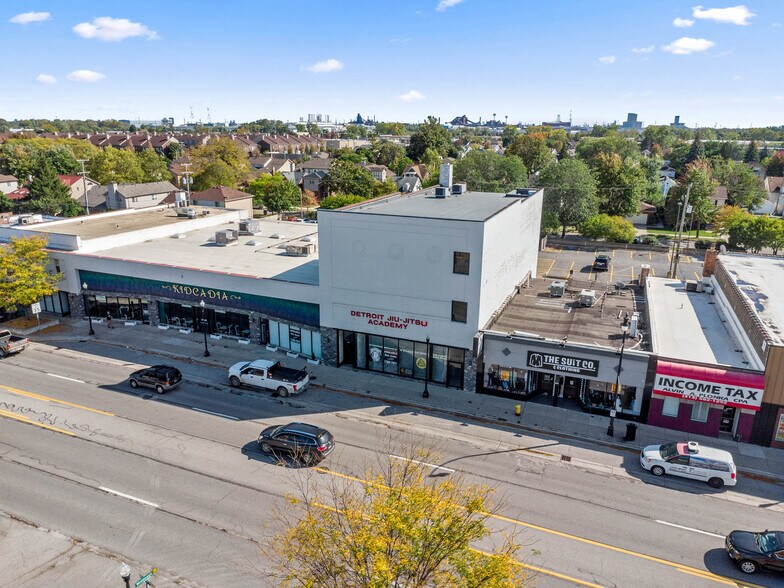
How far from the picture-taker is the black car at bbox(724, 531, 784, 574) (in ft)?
63.2

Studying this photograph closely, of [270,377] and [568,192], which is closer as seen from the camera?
[270,377]

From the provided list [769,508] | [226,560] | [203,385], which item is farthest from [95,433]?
[769,508]

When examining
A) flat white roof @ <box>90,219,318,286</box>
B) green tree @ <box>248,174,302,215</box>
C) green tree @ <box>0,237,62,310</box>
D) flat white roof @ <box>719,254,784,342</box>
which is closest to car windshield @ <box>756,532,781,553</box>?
flat white roof @ <box>719,254,784,342</box>

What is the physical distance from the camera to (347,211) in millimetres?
34406

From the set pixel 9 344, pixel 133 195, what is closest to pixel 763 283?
pixel 9 344

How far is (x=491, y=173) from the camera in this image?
284ft

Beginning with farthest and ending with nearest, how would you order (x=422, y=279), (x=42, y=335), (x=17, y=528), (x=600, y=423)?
(x=42, y=335) < (x=422, y=279) < (x=600, y=423) < (x=17, y=528)

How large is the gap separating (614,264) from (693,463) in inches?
1958

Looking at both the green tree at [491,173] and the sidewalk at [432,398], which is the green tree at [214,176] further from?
the sidewalk at [432,398]

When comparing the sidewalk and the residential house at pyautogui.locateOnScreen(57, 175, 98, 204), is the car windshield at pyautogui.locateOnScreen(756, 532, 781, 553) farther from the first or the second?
the residential house at pyautogui.locateOnScreen(57, 175, 98, 204)

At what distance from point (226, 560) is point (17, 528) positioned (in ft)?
30.1

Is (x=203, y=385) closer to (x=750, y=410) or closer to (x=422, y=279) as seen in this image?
(x=422, y=279)

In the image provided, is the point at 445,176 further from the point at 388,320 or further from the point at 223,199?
the point at 223,199

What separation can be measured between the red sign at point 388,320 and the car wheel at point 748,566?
19.7m
